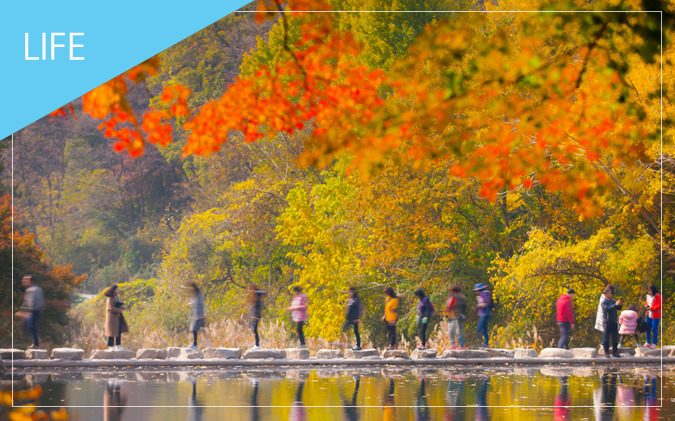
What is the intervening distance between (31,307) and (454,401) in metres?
7.95

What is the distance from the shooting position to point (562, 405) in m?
9.65

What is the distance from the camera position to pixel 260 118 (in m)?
12.3

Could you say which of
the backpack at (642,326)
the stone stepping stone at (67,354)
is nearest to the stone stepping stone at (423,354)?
the backpack at (642,326)

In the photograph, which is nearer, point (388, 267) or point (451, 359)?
point (451, 359)

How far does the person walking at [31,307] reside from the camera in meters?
14.3

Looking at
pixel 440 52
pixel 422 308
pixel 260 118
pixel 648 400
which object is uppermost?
pixel 440 52

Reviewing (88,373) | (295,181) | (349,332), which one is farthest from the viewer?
(295,181)

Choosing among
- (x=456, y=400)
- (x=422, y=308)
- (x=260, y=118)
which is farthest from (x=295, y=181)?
(x=456, y=400)

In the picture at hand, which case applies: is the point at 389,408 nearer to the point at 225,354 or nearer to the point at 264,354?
the point at 264,354

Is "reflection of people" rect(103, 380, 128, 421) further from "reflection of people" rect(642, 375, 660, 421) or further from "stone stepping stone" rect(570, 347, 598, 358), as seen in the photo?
"stone stepping stone" rect(570, 347, 598, 358)

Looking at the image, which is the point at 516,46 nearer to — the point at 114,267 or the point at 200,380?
the point at 200,380

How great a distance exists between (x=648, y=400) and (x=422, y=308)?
226 inches

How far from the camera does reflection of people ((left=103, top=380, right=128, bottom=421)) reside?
9033 millimetres

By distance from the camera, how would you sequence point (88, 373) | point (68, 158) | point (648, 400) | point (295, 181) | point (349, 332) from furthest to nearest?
point (295, 181), point (349, 332), point (68, 158), point (88, 373), point (648, 400)
